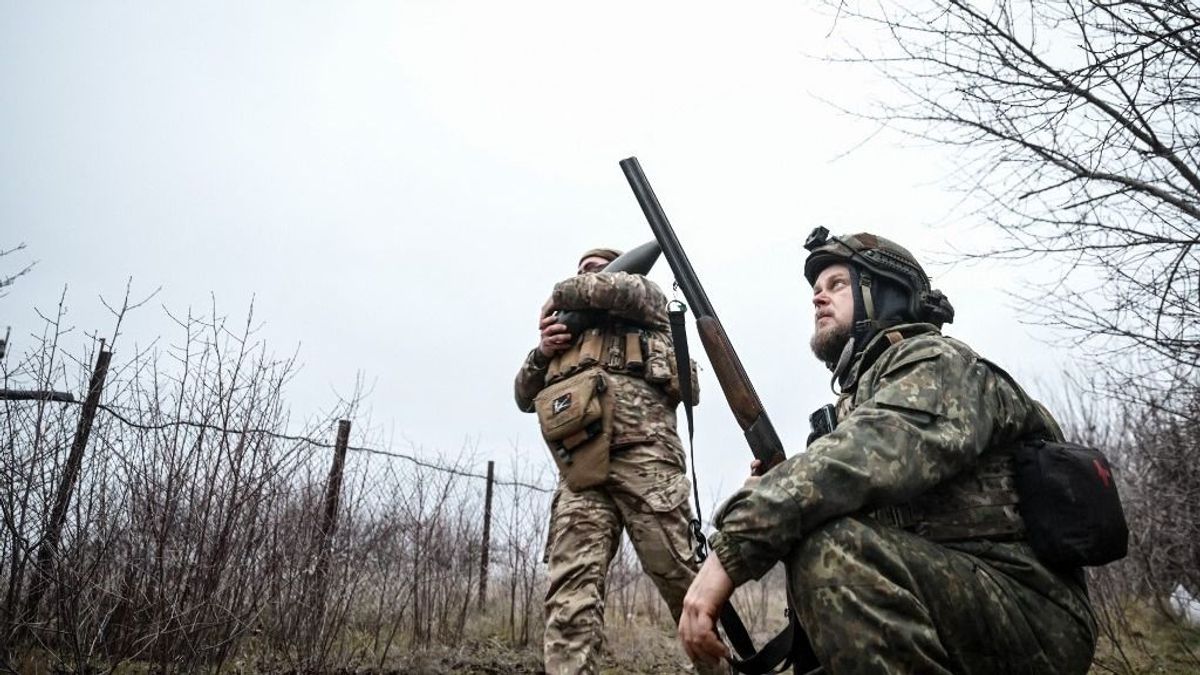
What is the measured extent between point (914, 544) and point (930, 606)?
148 millimetres

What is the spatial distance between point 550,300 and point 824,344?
70.9 inches

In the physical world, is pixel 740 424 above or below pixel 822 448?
above

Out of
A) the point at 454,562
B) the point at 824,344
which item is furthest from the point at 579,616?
the point at 454,562

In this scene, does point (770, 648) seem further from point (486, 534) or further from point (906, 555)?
point (486, 534)

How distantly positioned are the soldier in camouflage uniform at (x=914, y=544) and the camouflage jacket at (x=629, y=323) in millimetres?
1707

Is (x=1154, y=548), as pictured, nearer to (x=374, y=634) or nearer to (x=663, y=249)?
(x=663, y=249)

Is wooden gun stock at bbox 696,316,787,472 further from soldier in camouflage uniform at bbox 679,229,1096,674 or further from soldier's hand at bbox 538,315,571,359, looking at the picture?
soldier's hand at bbox 538,315,571,359

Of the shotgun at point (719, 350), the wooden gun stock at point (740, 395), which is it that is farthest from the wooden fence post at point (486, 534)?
the wooden gun stock at point (740, 395)

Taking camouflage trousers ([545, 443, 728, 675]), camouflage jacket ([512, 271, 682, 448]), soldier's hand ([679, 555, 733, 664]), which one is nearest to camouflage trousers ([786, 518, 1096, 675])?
soldier's hand ([679, 555, 733, 664])

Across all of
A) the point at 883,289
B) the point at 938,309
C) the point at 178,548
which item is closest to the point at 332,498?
the point at 178,548

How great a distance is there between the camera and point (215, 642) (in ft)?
11.6

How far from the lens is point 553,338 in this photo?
396 centimetres

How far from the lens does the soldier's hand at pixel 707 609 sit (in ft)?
6.12

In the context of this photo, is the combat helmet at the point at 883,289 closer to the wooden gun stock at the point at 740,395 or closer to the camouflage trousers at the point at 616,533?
the wooden gun stock at the point at 740,395
